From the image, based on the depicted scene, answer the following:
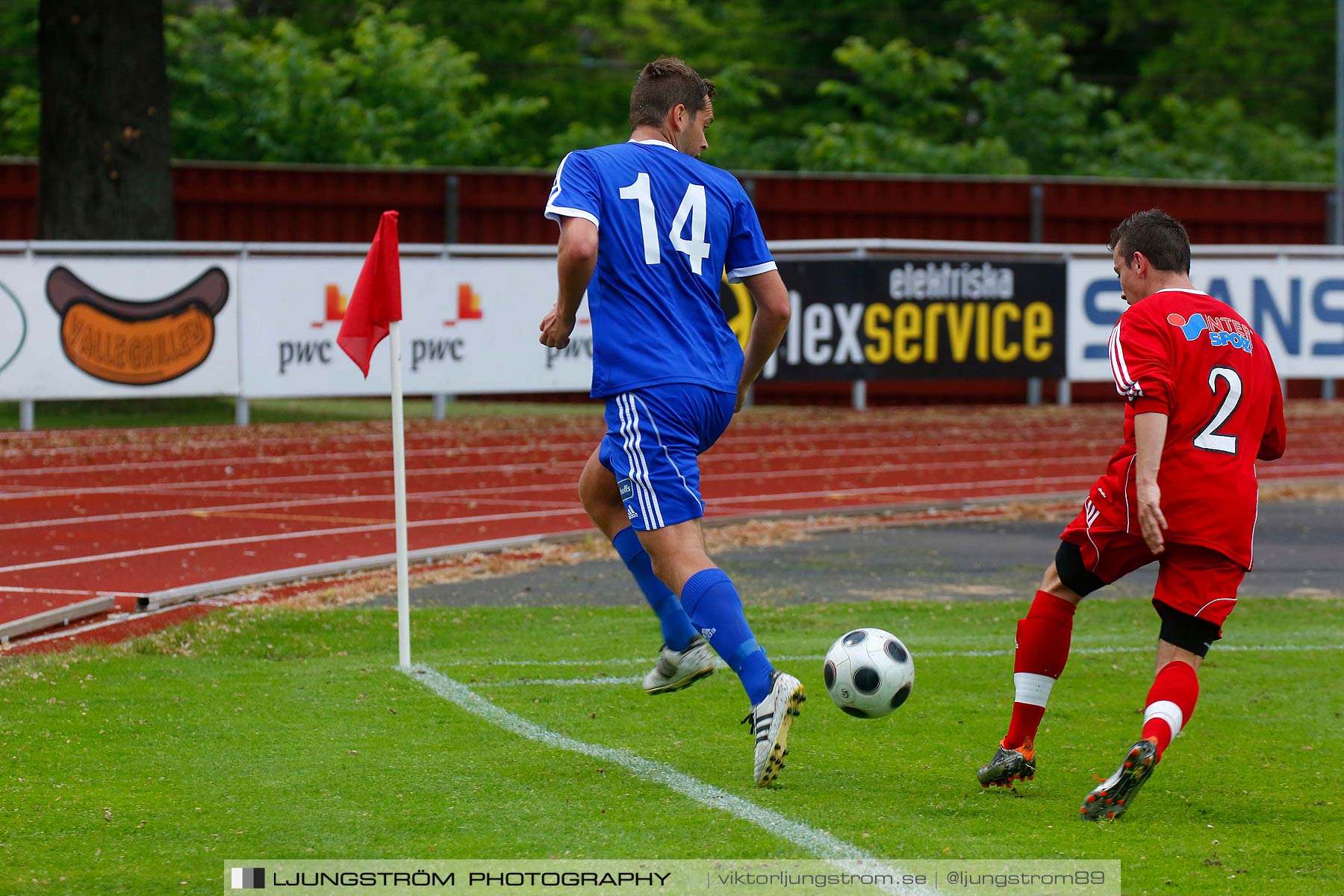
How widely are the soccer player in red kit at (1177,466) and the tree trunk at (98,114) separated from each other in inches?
591

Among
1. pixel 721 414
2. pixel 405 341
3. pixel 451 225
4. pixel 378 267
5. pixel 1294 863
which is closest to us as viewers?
pixel 1294 863

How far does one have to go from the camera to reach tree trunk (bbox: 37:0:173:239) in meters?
17.5

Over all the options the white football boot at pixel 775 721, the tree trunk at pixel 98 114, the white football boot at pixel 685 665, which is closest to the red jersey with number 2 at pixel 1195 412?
the white football boot at pixel 775 721

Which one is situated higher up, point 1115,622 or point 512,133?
point 512,133

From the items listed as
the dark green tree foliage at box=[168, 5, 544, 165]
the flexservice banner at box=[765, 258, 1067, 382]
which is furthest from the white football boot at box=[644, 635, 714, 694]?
the dark green tree foliage at box=[168, 5, 544, 165]

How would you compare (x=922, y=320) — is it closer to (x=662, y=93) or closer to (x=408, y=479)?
(x=408, y=479)

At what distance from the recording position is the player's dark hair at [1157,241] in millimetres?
4617

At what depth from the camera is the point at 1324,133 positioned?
4178 cm

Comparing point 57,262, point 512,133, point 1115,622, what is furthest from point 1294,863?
point 512,133

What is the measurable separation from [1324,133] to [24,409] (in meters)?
35.2

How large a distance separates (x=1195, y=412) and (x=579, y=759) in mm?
2070

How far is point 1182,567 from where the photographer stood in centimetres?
452

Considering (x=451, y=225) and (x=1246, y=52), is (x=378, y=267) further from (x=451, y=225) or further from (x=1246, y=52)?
(x=1246, y=52)

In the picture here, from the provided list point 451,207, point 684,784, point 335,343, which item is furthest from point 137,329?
point 684,784
